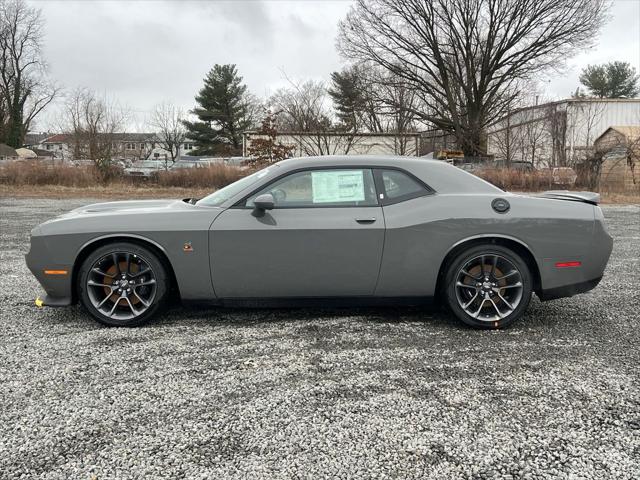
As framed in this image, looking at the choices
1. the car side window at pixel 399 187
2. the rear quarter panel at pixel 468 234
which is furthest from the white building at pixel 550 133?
the car side window at pixel 399 187

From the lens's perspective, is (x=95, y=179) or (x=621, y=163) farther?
(x=95, y=179)

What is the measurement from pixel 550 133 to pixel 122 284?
23255 mm

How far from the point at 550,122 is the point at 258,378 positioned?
23.6m

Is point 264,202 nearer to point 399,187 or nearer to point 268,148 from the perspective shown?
point 399,187

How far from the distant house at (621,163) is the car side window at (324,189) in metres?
19.5

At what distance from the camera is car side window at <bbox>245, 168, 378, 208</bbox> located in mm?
3629

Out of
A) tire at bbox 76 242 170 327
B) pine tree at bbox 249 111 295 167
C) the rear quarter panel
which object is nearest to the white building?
pine tree at bbox 249 111 295 167

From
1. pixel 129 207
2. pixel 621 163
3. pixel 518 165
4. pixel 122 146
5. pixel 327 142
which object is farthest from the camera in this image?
pixel 122 146

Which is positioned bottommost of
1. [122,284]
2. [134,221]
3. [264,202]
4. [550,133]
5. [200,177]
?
[122,284]

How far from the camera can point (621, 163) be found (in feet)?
64.3

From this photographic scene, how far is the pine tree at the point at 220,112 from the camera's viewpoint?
51.3 metres

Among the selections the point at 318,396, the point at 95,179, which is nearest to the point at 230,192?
the point at 318,396

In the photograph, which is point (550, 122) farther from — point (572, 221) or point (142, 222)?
point (142, 222)

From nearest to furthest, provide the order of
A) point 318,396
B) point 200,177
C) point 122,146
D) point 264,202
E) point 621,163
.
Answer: point 318,396
point 264,202
point 621,163
point 200,177
point 122,146
